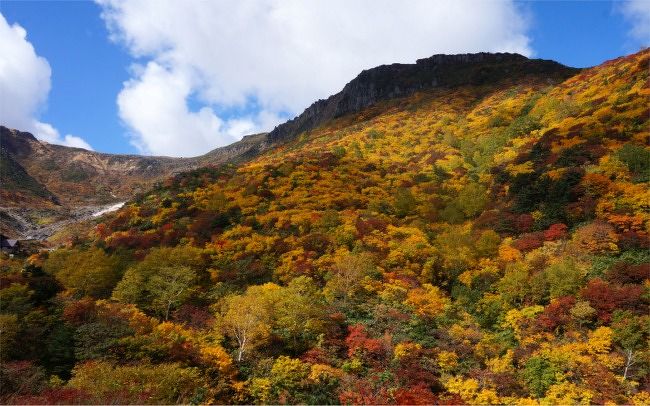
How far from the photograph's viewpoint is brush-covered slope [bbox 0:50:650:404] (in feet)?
74.2

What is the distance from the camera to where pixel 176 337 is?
84.9 feet

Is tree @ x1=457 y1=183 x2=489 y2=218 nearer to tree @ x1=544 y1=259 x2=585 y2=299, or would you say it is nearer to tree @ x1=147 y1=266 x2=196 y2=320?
tree @ x1=544 y1=259 x2=585 y2=299

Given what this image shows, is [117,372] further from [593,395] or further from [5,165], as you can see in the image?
[5,165]

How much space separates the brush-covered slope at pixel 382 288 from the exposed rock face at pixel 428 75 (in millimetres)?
66244

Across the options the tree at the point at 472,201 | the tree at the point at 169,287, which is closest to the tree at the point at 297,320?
the tree at the point at 169,287

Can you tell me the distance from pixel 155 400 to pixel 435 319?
18757 mm

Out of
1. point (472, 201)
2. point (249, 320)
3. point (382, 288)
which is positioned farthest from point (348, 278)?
point (472, 201)

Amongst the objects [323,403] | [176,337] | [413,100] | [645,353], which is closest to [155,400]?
[176,337]

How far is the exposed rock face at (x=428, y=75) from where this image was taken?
414ft

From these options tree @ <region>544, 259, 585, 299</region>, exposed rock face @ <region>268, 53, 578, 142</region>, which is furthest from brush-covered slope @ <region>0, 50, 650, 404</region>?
exposed rock face @ <region>268, 53, 578, 142</region>

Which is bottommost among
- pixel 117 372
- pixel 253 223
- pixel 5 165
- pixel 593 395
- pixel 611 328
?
pixel 593 395

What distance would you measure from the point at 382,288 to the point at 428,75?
125 metres

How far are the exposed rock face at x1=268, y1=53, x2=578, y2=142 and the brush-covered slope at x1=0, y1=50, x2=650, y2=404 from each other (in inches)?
2608

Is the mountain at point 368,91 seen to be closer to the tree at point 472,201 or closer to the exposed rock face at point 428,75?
the exposed rock face at point 428,75
